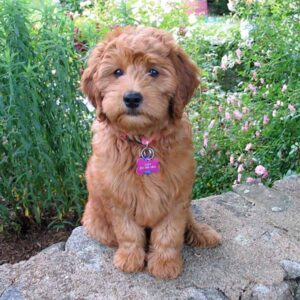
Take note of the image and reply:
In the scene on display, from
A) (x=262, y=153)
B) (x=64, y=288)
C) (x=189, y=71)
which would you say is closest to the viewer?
(x=189, y=71)

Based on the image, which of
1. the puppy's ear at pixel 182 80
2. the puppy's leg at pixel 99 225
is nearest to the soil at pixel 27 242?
the puppy's leg at pixel 99 225

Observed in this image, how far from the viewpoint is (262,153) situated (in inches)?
174

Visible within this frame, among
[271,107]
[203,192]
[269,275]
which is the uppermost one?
[271,107]

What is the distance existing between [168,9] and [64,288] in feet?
15.6

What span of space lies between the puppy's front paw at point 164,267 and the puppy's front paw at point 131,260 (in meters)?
0.06

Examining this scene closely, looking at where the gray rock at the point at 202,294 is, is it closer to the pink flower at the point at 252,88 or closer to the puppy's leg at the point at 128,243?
the puppy's leg at the point at 128,243

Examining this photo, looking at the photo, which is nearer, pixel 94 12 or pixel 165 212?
pixel 165 212

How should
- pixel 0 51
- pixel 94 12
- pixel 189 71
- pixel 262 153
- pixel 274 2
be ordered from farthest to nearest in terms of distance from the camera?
pixel 94 12, pixel 274 2, pixel 262 153, pixel 0 51, pixel 189 71

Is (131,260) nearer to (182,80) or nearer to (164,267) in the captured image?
(164,267)

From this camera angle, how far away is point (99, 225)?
3184 mm

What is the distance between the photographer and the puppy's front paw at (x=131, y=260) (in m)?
2.95

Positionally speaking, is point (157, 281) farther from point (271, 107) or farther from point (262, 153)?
point (271, 107)

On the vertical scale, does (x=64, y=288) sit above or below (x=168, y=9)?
below

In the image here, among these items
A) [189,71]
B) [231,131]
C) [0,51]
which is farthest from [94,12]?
[189,71]
